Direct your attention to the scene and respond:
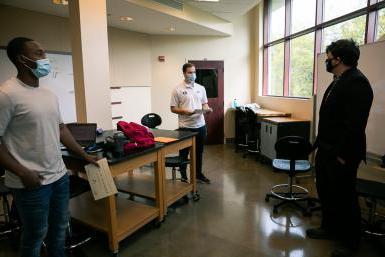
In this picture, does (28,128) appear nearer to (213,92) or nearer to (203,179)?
(203,179)

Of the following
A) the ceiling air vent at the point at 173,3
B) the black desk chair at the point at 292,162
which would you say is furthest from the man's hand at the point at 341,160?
the ceiling air vent at the point at 173,3

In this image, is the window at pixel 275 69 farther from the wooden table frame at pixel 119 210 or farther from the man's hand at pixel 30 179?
the man's hand at pixel 30 179

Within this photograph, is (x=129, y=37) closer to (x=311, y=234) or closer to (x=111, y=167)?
(x=111, y=167)

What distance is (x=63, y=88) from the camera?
4.36 meters

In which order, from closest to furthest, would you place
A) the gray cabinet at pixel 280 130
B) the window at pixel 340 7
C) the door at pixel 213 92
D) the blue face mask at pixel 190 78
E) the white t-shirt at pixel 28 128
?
the white t-shirt at pixel 28 128, the blue face mask at pixel 190 78, the window at pixel 340 7, the gray cabinet at pixel 280 130, the door at pixel 213 92

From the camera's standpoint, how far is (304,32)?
192 inches

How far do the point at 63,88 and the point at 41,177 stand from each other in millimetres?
3287

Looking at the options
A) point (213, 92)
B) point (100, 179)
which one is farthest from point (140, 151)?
point (213, 92)

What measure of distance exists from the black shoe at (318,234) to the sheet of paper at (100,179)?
70.1 inches

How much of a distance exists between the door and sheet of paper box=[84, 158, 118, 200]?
4532 millimetres

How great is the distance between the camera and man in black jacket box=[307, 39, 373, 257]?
1992 mm

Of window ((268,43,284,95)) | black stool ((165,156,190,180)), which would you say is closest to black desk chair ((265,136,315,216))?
black stool ((165,156,190,180))

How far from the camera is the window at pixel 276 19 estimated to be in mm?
5625

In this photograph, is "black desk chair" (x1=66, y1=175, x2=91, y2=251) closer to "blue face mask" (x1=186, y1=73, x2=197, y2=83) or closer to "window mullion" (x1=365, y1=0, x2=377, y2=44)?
"blue face mask" (x1=186, y1=73, x2=197, y2=83)
